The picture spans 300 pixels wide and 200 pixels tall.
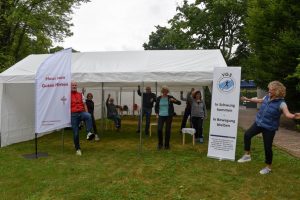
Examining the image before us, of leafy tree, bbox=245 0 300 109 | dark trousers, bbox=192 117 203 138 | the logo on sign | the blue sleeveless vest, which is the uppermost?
leafy tree, bbox=245 0 300 109

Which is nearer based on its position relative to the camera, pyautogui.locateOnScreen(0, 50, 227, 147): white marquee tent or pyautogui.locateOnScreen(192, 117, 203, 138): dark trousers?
pyautogui.locateOnScreen(0, 50, 227, 147): white marquee tent

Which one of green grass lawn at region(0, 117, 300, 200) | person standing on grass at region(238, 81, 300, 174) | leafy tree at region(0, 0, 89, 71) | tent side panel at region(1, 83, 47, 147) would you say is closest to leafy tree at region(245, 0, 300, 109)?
green grass lawn at region(0, 117, 300, 200)

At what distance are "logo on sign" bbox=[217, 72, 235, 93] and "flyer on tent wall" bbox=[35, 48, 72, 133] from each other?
3.59 meters

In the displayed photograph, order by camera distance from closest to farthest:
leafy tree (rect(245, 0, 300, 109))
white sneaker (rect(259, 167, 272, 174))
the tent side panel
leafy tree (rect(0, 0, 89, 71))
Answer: white sneaker (rect(259, 167, 272, 174)) < the tent side panel < leafy tree (rect(245, 0, 300, 109)) < leafy tree (rect(0, 0, 89, 71))

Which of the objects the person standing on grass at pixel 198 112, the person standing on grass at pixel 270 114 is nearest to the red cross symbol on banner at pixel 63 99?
the person standing on grass at pixel 198 112

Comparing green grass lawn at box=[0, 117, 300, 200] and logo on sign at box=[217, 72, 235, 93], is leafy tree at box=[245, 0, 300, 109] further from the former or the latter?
logo on sign at box=[217, 72, 235, 93]

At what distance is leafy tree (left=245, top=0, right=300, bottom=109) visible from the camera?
563 inches

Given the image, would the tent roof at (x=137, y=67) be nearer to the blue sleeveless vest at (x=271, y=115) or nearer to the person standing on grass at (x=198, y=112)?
the person standing on grass at (x=198, y=112)

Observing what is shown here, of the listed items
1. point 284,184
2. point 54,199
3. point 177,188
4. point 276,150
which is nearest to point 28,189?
point 54,199

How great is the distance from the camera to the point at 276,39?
15711mm

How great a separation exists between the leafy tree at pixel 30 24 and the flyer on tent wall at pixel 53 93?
9.76m

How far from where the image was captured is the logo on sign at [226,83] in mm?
7824

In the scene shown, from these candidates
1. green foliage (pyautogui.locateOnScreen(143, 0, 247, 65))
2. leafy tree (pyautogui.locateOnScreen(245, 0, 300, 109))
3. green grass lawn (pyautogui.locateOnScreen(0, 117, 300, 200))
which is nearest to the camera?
green grass lawn (pyautogui.locateOnScreen(0, 117, 300, 200))

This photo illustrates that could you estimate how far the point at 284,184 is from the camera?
6.01 m
